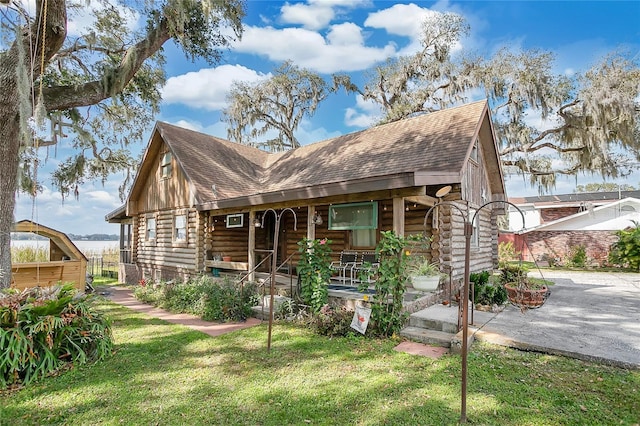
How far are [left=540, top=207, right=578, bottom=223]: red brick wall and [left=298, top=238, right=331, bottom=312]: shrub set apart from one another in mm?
24766

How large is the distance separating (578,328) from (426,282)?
2.88m

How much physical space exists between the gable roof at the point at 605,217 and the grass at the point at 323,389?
18015 mm

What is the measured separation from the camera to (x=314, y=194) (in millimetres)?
7395

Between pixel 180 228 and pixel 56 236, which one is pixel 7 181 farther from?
pixel 180 228

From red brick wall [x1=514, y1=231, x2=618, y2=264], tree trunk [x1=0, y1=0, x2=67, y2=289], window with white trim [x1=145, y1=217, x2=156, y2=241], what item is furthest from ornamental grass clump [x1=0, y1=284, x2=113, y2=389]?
red brick wall [x1=514, y1=231, x2=618, y2=264]

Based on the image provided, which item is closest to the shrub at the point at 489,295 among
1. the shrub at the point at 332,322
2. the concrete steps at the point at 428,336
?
the concrete steps at the point at 428,336

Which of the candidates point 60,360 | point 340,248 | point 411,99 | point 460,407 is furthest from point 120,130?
point 460,407

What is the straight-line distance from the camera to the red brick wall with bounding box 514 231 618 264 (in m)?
18.3

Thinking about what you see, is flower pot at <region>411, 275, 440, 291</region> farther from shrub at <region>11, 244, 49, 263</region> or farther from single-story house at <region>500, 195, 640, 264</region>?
single-story house at <region>500, 195, 640, 264</region>

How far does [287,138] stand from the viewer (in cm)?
2341

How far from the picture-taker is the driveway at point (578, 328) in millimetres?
4754

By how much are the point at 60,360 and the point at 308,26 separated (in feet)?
49.8

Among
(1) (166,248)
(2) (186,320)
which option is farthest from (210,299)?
(1) (166,248)

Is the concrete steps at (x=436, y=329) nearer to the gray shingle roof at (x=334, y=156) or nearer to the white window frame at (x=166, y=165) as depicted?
the gray shingle roof at (x=334, y=156)
